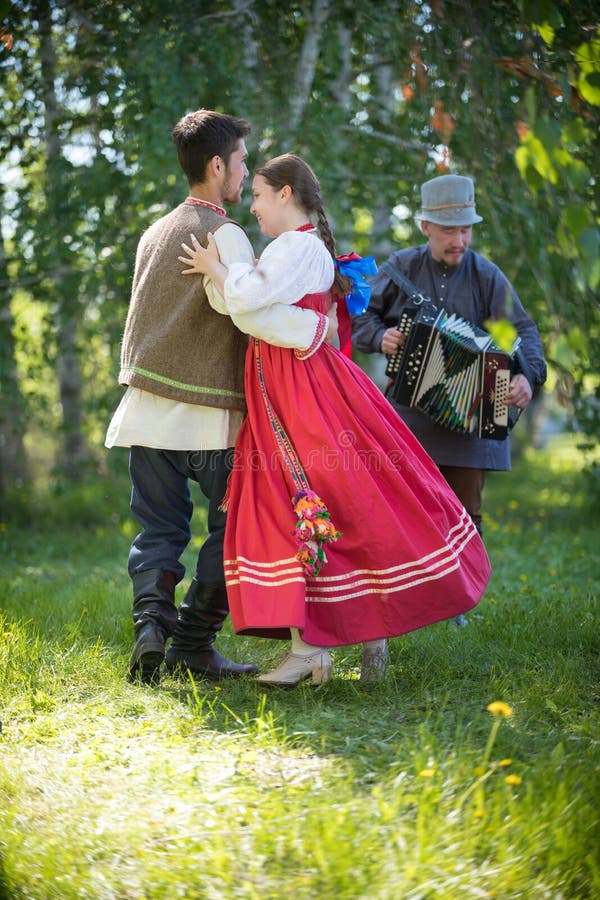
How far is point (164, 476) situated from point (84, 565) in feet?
11.4

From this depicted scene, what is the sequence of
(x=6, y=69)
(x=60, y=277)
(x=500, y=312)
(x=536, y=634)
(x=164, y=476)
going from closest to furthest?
(x=164, y=476) → (x=536, y=634) → (x=500, y=312) → (x=6, y=69) → (x=60, y=277)

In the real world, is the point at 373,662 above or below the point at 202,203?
below

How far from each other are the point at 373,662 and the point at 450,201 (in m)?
2.10

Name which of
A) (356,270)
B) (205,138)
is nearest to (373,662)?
(356,270)

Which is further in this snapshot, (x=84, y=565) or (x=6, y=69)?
(x=84, y=565)

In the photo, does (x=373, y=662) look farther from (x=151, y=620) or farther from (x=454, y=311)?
(x=454, y=311)

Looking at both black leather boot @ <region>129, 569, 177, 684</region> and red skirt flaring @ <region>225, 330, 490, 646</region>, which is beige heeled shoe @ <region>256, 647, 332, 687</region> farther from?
black leather boot @ <region>129, 569, 177, 684</region>

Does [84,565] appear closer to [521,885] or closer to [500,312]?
[500,312]

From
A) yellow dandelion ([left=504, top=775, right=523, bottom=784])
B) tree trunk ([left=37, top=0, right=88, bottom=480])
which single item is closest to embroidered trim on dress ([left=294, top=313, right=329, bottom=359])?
yellow dandelion ([left=504, top=775, right=523, bottom=784])

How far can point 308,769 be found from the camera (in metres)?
2.80

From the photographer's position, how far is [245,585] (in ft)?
11.0

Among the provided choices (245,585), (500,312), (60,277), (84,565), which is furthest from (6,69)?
(245,585)

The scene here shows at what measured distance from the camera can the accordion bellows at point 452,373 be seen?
4.26 metres

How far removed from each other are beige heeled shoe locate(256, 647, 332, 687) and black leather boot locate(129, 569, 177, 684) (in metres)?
0.41
